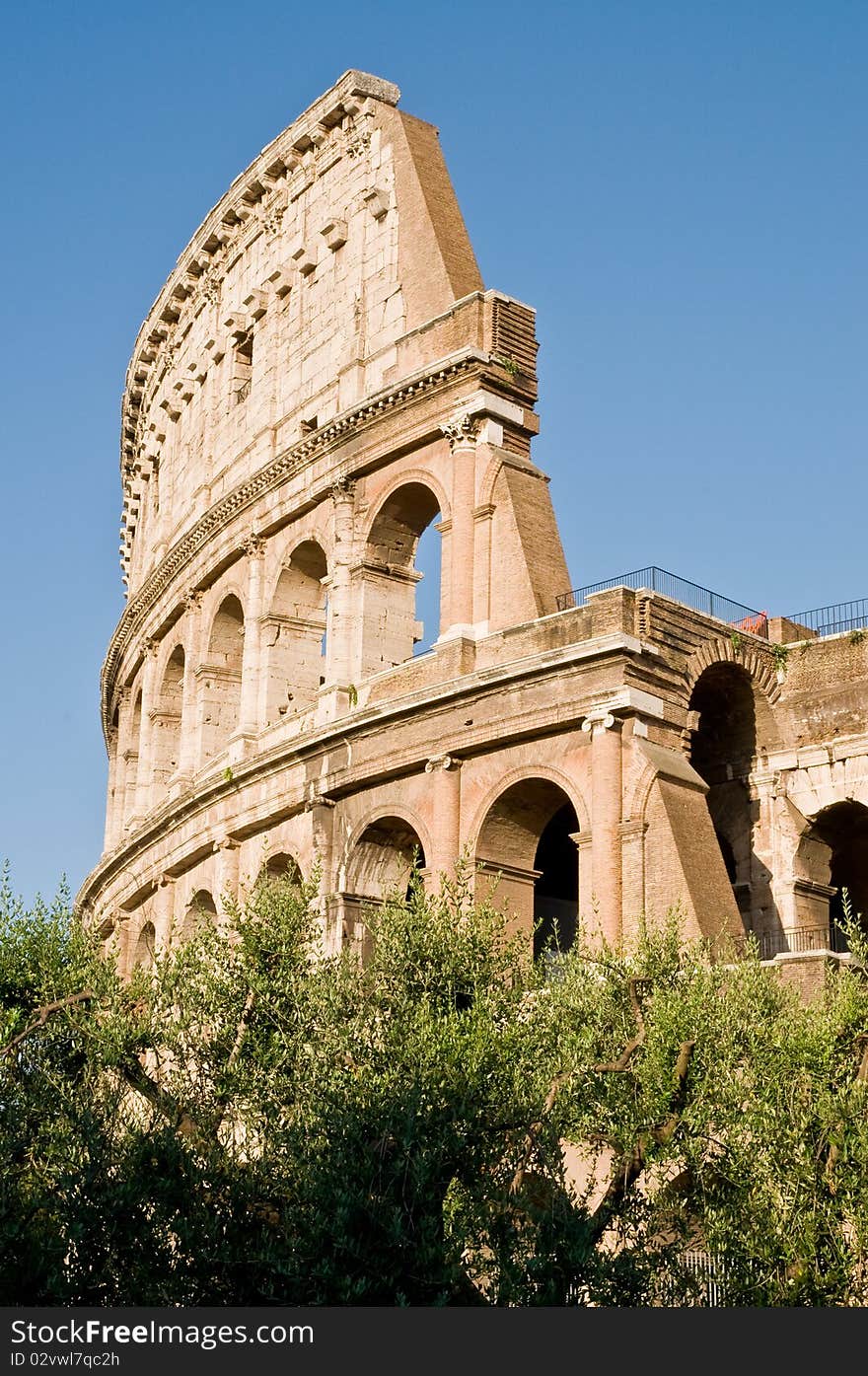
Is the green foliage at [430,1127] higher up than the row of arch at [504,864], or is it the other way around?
the row of arch at [504,864]

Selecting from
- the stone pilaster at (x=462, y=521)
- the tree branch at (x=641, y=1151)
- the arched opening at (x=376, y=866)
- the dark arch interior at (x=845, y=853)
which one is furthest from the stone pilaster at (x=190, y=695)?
the tree branch at (x=641, y=1151)

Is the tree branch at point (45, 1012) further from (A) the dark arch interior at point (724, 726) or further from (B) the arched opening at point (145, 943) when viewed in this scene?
(B) the arched opening at point (145, 943)

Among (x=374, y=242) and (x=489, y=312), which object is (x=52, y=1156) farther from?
(x=374, y=242)

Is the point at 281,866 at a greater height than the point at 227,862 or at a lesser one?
lesser

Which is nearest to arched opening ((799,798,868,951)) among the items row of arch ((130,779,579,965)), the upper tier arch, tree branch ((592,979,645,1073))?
row of arch ((130,779,579,965))

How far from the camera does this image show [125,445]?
38.6 m

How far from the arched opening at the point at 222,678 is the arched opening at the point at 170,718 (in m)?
2.24

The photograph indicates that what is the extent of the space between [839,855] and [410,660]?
20.4 ft

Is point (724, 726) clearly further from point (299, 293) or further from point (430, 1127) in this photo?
point (430, 1127)

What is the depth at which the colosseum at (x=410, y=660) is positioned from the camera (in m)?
20.9

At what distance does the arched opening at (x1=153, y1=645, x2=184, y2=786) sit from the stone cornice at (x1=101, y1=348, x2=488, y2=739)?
136cm

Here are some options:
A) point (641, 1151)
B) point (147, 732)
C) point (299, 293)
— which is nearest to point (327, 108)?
point (299, 293)

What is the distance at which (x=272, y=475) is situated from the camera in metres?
27.6

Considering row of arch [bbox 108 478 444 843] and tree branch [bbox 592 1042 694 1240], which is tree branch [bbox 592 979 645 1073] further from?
row of arch [bbox 108 478 444 843]
